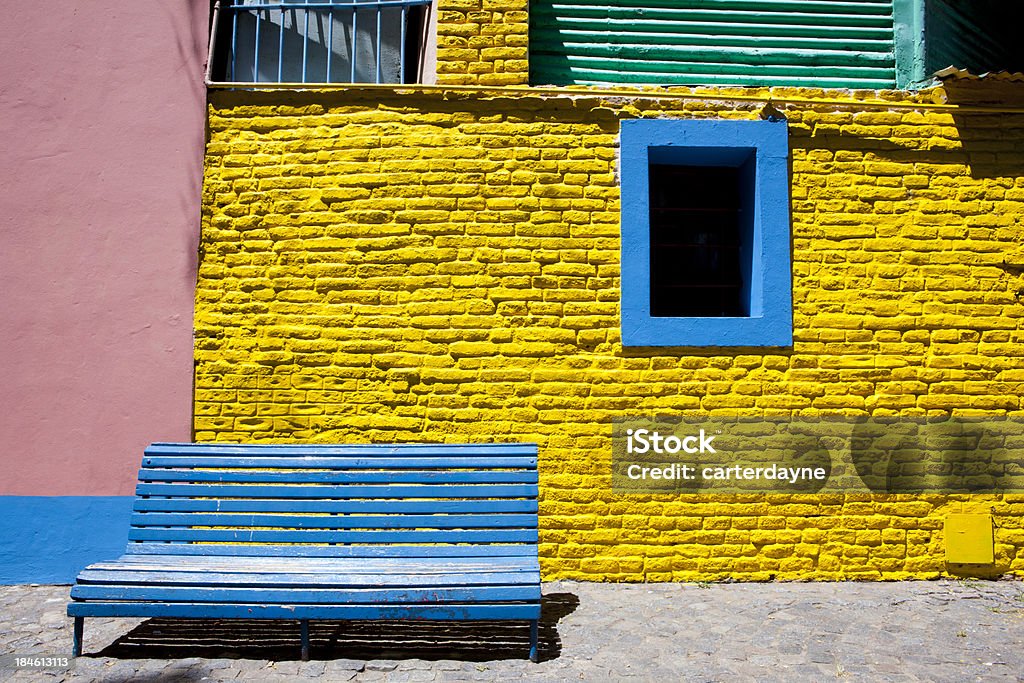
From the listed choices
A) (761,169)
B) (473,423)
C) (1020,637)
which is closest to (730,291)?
(761,169)

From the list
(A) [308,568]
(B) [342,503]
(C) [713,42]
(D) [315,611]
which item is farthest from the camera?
(C) [713,42]

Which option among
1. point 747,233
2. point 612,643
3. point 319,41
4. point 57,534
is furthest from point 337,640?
point 319,41

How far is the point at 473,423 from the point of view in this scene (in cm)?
514

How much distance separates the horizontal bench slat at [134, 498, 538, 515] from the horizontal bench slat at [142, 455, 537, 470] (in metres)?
0.19

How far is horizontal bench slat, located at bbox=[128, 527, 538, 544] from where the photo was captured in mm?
4090

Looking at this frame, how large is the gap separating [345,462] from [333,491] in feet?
0.55

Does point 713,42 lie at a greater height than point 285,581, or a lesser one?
greater

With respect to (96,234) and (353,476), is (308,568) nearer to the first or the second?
(353,476)

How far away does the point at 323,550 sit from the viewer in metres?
4.11

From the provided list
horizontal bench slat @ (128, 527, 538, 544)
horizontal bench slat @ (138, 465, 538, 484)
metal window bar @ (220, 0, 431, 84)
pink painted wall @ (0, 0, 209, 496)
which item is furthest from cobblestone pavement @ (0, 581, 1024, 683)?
metal window bar @ (220, 0, 431, 84)

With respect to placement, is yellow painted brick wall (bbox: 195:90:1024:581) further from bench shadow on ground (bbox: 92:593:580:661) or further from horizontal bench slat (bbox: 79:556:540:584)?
horizontal bench slat (bbox: 79:556:540:584)

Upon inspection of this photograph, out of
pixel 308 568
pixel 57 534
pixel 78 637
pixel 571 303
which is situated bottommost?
pixel 78 637

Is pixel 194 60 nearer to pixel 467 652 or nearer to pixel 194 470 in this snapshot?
pixel 194 470

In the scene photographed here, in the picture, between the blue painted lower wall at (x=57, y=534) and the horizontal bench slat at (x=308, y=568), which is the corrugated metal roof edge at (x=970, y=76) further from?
the blue painted lower wall at (x=57, y=534)
